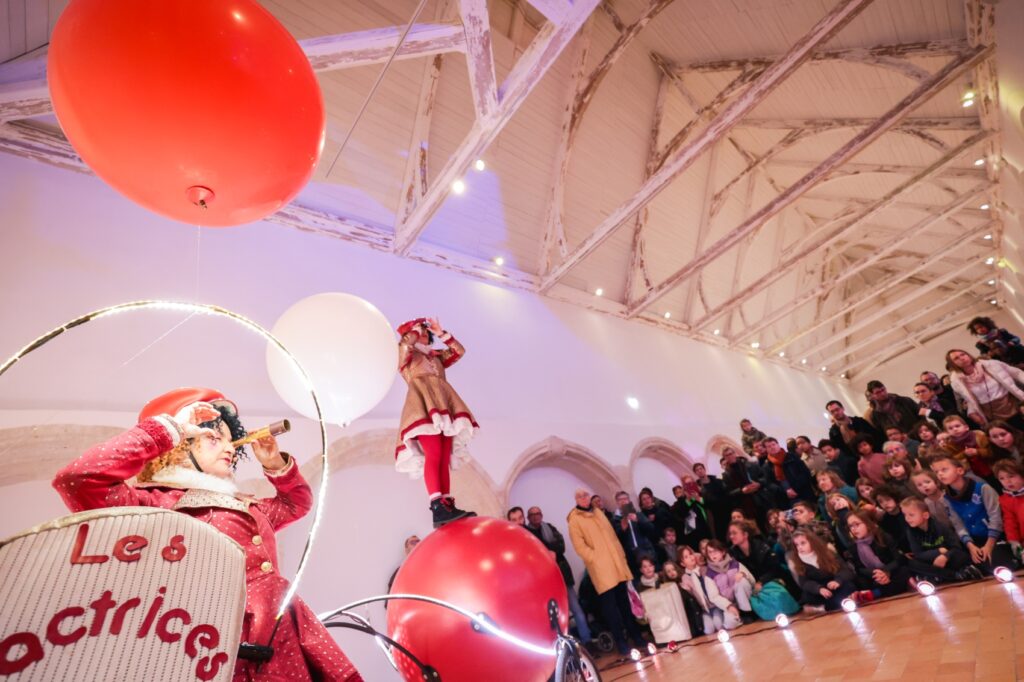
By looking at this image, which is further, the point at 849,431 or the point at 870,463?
the point at 849,431

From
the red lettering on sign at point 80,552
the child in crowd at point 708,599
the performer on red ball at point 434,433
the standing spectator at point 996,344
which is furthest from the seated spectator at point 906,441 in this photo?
the red lettering on sign at point 80,552

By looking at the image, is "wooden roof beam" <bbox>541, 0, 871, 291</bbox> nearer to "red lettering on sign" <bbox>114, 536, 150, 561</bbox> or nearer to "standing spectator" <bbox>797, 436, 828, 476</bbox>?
"standing spectator" <bbox>797, 436, 828, 476</bbox>

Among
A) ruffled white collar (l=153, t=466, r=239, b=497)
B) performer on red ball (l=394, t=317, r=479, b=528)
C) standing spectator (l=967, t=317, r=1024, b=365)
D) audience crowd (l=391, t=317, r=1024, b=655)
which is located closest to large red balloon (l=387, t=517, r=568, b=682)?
performer on red ball (l=394, t=317, r=479, b=528)

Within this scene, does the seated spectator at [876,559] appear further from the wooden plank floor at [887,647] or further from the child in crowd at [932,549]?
the wooden plank floor at [887,647]

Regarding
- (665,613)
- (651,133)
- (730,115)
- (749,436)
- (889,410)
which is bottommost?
(665,613)

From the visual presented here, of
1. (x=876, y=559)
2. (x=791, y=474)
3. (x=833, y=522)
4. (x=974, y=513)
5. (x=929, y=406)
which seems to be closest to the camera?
(x=974, y=513)

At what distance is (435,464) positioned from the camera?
2.16 m

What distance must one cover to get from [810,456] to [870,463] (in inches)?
34.8

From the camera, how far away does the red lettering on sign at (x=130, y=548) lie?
600mm

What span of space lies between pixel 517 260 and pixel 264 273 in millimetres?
3411

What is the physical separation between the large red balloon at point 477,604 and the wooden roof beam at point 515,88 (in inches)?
135

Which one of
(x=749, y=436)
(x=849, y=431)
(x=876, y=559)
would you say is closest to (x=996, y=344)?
(x=849, y=431)

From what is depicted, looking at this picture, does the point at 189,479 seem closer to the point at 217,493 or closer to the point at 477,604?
the point at 217,493

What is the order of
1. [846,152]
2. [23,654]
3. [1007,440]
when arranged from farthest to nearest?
[846,152], [1007,440], [23,654]
